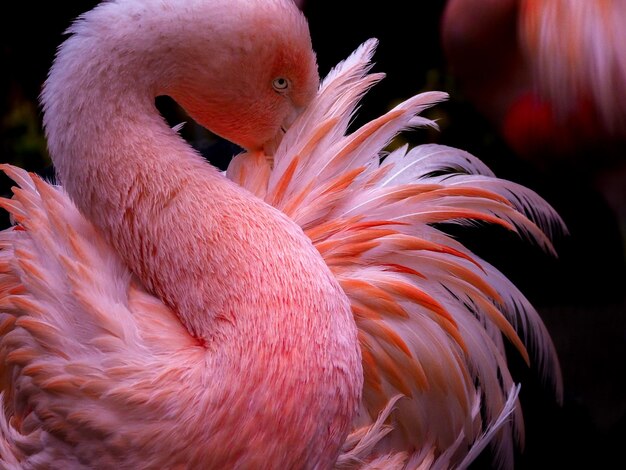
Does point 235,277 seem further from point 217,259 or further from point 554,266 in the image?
point 554,266

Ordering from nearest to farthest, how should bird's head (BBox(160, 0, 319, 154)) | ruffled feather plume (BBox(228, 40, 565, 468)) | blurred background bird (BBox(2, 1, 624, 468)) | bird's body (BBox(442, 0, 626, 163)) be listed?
bird's body (BBox(442, 0, 626, 163))
bird's head (BBox(160, 0, 319, 154))
ruffled feather plume (BBox(228, 40, 565, 468))
blurred background bird (BBox(2, 1, 624, 468))

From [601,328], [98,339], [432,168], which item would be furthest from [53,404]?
[601,328]

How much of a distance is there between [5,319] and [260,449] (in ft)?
1.74

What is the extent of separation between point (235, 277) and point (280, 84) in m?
0.32

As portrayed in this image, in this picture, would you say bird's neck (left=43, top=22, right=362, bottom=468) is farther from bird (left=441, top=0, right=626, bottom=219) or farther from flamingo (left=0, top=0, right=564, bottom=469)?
bird (left=441, top=0, right=626, bottom=219)

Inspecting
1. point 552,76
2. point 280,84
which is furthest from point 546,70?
point 280,84

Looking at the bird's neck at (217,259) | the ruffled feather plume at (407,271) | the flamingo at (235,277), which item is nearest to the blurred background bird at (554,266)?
the ruffled feather plume at (407,271)

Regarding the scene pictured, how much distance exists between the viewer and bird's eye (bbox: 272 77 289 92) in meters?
1.25

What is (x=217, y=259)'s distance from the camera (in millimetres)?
1155

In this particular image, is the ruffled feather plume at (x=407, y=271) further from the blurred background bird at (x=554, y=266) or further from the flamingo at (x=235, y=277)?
the blurred background bird at (x=554, y=266)

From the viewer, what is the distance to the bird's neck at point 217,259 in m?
1.07

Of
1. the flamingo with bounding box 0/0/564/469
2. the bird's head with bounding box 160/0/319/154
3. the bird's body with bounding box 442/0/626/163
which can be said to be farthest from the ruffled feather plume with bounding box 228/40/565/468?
the bird's body with bounding box 442/0/626/163

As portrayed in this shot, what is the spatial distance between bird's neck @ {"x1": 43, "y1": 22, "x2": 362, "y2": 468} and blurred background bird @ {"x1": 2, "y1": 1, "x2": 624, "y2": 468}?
0.53 meters

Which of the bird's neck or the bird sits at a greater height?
the bird
